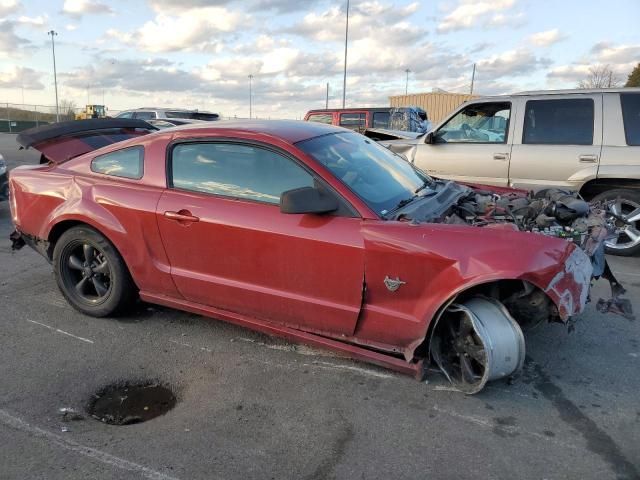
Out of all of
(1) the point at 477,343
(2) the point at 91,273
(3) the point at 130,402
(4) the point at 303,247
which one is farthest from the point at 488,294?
(2) the point at 91,273

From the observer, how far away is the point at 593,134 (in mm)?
6176

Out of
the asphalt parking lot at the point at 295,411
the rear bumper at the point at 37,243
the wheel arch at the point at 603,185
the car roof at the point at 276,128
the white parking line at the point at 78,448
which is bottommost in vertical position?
the white parking line at the point at 78,448

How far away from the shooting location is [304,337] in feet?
11.1

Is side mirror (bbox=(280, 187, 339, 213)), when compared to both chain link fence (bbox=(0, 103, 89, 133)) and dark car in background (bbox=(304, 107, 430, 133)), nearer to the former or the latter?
dark car in background (bbox=(304, 107, 430, 133))

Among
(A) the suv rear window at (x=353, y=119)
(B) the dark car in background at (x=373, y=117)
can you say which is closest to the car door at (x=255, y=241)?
(B) the dark car in background at (x=373, y=117)

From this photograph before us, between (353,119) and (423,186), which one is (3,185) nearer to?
(423,186)

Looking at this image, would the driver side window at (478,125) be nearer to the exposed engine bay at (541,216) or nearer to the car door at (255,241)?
the exposed engine bay at (541,216)

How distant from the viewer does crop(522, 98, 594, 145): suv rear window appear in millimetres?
6234

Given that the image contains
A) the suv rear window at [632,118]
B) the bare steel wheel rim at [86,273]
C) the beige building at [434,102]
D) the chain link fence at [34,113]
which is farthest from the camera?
the chain link fence at [34,113]

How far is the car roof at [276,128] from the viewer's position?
141 inches

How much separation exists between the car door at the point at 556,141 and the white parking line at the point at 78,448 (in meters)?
5.54

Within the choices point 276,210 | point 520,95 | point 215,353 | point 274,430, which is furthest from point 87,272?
point 520,95

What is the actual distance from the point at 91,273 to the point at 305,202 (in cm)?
216

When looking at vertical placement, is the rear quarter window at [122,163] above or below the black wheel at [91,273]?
above
